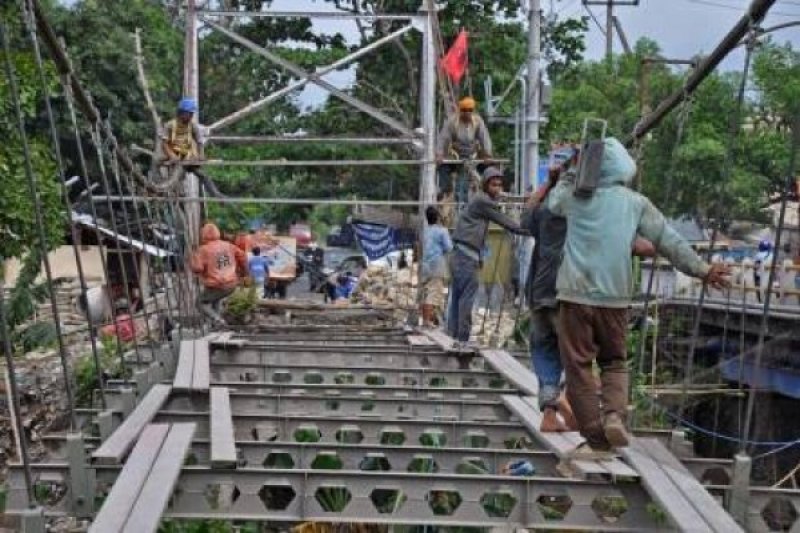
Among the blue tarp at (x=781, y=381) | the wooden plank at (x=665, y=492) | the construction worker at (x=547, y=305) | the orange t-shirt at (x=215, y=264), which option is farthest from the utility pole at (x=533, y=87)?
the wooden plank at (x=665, y=492)

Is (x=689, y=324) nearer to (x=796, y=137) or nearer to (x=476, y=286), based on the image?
(x=476, y=286)

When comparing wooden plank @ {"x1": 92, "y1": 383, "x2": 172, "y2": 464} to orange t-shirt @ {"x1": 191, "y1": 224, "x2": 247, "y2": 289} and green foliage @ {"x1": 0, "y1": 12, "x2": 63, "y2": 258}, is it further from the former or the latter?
orange t-shirt @ {"x1": 191, "y1": 224, "x2": 247, "y2": 289}

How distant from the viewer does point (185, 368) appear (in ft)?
24.8

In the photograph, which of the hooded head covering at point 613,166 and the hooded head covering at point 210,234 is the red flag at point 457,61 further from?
the hooded head covering at point 613,166

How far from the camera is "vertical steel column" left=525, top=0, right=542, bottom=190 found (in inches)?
531

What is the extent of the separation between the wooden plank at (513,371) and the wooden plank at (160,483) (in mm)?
2184

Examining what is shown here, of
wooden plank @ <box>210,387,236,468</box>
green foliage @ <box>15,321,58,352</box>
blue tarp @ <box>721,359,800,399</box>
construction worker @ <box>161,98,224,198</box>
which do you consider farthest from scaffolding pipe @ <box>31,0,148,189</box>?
blue tarp @ <box>721,359,800,399</box>

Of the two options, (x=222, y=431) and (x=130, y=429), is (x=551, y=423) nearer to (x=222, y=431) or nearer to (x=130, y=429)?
(x=222, y=431)

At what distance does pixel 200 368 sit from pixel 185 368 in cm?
→ 12

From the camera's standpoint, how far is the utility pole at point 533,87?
13462mm

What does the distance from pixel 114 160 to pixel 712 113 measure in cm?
2143

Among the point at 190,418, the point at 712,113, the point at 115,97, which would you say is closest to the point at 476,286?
the point at 190,418

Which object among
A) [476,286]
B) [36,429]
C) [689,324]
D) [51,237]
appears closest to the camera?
[476,286]

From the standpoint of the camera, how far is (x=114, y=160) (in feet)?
26.8
